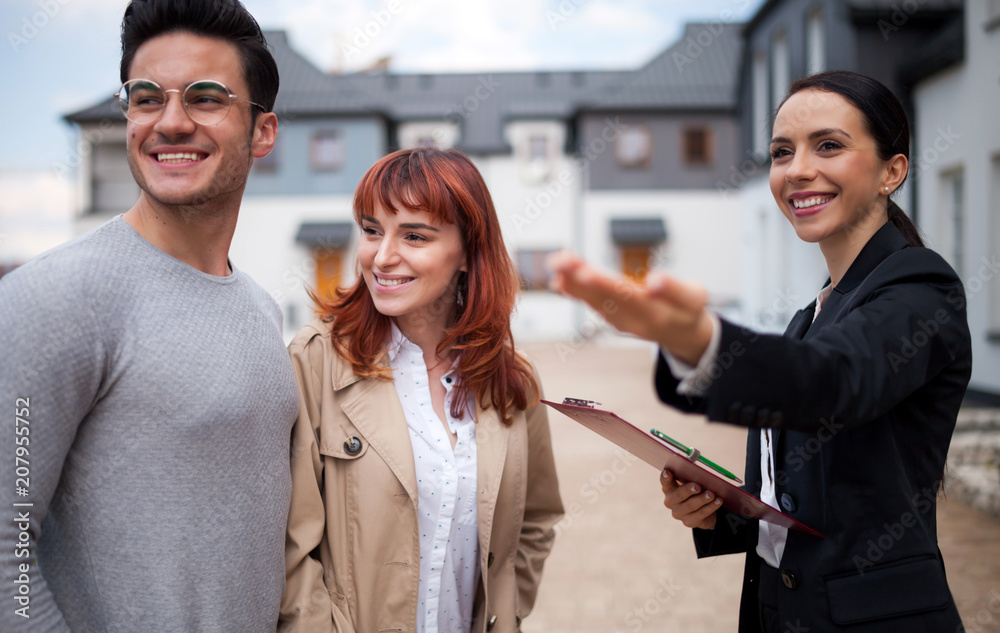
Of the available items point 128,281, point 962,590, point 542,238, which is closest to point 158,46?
point 128,281

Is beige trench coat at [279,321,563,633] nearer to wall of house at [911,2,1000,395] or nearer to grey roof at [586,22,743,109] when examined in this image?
wall of house at [911,2,1000,395]

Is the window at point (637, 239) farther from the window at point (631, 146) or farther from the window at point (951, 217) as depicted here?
the window at point (951, 217)

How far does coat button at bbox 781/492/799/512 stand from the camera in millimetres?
1633

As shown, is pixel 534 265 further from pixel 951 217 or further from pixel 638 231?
pixel 951 217

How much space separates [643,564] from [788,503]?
3.30 metres

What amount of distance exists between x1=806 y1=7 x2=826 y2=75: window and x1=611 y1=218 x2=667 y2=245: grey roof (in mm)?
9655

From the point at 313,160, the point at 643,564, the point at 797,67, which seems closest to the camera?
the point at 643,564

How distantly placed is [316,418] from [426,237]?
62 cm

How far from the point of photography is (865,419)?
3.78 ft

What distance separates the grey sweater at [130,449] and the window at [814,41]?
12321mm

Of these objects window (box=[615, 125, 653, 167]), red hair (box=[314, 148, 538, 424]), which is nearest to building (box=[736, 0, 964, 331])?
window (box=[615, 125, 653, 167])

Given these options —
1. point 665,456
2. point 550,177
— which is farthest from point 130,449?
point 550,177

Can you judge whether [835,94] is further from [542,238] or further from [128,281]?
[542,238]

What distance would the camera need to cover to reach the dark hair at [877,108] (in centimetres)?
162
